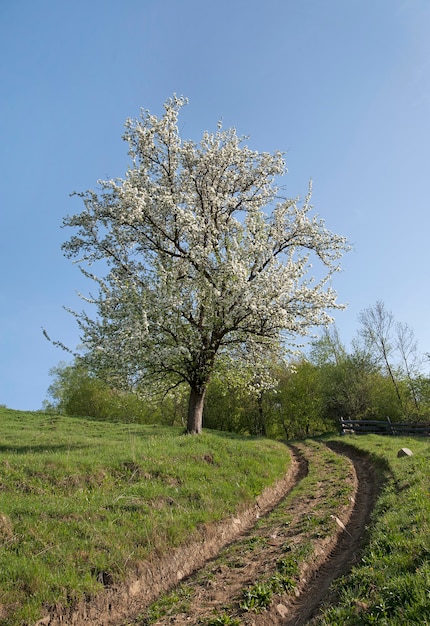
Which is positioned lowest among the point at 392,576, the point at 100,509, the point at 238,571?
the point at 238,571

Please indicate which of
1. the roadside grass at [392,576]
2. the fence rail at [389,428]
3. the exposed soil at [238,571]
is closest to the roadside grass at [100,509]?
the exposed soil at [238,571]

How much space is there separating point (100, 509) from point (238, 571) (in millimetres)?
3662

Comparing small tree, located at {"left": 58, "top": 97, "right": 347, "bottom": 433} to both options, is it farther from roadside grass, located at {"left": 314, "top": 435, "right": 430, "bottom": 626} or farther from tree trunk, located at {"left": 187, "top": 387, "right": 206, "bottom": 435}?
roadside grass, located at {"left": 314, "top": 435, "right": 430, "bottom": 626}

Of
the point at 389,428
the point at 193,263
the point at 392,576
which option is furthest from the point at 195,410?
the point at 389,428

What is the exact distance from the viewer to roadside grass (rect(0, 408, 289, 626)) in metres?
6.80

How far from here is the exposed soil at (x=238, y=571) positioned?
6.37m

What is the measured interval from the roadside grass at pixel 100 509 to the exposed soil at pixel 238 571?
31 cm

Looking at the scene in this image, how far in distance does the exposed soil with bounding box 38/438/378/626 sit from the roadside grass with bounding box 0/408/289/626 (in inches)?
12.0

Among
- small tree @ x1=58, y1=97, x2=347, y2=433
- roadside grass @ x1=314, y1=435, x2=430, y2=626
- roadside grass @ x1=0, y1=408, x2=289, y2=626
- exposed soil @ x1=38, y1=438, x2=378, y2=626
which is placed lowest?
exposed soil @ x1=38, y1=438, x2=378, y2=626

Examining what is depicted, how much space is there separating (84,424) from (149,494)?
2631 cm

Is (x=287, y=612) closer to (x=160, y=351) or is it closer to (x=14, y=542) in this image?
(x=14, y=542)

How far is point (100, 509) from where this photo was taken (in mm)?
9430

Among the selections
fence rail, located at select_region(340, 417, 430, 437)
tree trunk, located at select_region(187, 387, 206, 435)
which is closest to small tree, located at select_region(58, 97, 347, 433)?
tree trunk, located at select_region(187, 387, 206, 435)

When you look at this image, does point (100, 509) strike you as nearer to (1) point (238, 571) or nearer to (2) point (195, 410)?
(1) point (238, 571)
